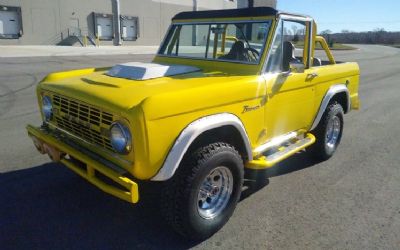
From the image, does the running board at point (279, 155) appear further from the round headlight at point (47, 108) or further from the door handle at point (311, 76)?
the round headlight at point (47, 108)

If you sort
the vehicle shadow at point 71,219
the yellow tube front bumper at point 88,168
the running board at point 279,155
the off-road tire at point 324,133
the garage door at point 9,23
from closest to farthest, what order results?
the yellow tube front bumper at point 88,168 → the vehicle shadow at point 71,219 → the running board at point 279,155 → the off-road tire at point 324,133 → the garage door at point 9,23

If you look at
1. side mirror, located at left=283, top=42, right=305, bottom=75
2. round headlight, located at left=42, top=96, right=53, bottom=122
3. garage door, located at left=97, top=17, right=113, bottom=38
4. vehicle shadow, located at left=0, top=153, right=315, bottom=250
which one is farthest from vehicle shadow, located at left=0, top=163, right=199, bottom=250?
garage door, located at left=97, top=17, right=113, bottom=38

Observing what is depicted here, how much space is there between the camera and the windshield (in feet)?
13.3

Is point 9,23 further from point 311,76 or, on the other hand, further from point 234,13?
point 311,76

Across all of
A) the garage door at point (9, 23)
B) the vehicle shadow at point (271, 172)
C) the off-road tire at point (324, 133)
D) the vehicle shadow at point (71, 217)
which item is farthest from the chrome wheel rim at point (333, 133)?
the garage door at point (9, 23)

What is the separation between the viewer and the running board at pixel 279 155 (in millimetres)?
3652

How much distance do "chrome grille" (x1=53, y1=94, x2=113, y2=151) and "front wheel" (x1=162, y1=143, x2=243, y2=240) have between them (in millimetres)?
660

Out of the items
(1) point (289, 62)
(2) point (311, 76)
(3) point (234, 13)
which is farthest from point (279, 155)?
(3) point (234, 13)

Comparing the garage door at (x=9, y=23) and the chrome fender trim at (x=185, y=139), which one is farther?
the garage door at (x=9, y=23)

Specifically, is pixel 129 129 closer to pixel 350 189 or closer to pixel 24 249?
pixel 24 249

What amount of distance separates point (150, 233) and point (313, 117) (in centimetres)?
261

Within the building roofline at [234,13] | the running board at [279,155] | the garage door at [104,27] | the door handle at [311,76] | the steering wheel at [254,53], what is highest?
the garage door at [104,27]

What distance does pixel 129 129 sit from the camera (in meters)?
2.76

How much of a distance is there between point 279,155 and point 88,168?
6.58 ft
